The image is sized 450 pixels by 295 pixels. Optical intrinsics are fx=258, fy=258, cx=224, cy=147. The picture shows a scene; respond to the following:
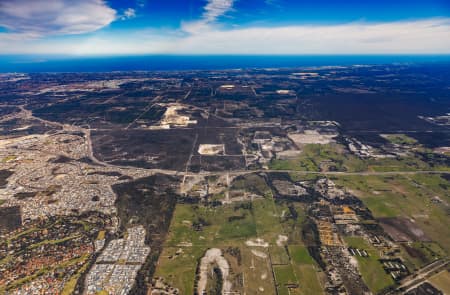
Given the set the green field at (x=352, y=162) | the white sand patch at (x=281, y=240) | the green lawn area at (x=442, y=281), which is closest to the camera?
the green lawn area at (x=442, y=281)

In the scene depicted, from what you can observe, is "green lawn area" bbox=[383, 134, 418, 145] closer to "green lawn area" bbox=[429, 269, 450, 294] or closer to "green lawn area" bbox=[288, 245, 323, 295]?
"green lawn area" bbox=[429, 269, 450, 294]

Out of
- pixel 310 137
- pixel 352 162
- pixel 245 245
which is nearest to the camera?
pixel 245 245

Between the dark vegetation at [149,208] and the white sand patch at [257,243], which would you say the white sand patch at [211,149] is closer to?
the dark vegetation at [149,208]

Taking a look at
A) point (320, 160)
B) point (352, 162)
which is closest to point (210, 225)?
point (320, 160)

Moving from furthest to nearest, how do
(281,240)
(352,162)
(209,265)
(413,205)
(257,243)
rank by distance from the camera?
(352,162) → (413,205) → (281,240) → (257,243) → (209,265)

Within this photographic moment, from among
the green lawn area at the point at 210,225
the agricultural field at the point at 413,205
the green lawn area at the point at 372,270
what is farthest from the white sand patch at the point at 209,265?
the agricultural field at the point at 413,205

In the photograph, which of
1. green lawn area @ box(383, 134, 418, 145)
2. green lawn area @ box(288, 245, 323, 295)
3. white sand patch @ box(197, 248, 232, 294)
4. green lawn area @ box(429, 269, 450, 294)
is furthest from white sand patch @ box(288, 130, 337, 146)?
white sand patch @ box(197, 248, 232, 294)

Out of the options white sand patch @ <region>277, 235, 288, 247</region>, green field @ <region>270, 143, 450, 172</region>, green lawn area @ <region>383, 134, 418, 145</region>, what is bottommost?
white sand patch @ <region>277, 235, 288, 247</region>

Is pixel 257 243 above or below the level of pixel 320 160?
below

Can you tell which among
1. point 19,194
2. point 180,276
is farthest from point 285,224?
point 19,194

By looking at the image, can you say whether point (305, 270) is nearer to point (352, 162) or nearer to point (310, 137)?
point (352, 162)
